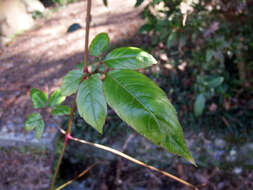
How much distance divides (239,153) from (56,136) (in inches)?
62.5

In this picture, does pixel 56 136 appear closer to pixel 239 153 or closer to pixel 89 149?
pixel 89 149

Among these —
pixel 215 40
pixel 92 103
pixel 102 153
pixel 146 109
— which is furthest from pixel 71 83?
pixel 102 153

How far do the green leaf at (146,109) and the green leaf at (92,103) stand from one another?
3 centimetres

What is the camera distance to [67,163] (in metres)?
2.12

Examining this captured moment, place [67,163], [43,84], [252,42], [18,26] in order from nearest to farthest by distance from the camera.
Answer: [252,42], [67,163], [43,84], [18,26]

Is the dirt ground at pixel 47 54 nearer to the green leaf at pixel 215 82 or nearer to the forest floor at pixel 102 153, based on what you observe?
the forest floor at pixel 102 153

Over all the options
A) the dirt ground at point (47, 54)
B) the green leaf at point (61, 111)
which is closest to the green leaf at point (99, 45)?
the green leaf at point (61, 111)

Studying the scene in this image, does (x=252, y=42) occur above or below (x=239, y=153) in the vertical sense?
above

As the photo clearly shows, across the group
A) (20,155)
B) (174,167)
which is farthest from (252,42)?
(20,155)

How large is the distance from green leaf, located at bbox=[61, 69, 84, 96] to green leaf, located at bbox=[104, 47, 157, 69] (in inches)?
2.8

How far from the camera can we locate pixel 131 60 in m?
0.46

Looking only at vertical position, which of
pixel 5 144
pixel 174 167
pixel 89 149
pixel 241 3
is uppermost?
pixel 241 3

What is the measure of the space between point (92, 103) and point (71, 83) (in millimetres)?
97

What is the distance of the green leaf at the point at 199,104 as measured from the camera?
1902 mm
